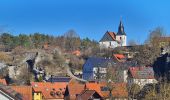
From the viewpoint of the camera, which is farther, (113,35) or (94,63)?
(113,35)

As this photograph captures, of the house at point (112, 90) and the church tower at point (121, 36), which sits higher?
the church tower at point (121, 36)

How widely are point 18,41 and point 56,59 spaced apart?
21604mm

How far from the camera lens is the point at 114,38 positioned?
12331cm

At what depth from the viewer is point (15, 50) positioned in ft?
326

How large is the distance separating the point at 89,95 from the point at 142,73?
25.1m

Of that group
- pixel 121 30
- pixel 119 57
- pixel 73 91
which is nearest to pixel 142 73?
pixel 73 91

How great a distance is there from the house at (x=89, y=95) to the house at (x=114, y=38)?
66.2 metres

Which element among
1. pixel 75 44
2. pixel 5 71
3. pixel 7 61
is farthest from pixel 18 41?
pixel 5 71

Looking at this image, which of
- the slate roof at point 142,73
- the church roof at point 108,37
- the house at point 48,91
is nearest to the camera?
the house at point 48,91

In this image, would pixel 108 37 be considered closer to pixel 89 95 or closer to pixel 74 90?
pixel 74 90

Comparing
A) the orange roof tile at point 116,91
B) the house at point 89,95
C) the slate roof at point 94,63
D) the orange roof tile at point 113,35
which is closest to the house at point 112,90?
the orange roof tile at point 116,91

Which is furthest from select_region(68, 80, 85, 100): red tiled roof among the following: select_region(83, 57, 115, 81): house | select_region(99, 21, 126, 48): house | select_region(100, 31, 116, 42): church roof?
select_region(100, 31, 116, 42): church roof

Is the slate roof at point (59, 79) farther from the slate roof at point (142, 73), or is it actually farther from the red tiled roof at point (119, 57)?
the red tiled roof at point (119, 57)

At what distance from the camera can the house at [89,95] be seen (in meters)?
52.6
